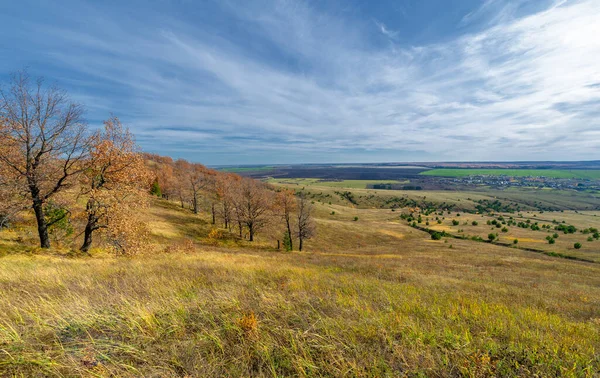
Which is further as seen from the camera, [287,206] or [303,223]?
[287,206]

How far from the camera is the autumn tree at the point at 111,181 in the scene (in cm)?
1697

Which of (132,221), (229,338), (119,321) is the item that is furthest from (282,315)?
(132,221)

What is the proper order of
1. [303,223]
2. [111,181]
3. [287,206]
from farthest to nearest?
[287,206], [303,223], [111,181]

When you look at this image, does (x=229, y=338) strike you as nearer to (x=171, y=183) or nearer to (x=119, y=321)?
(x=119, y=321)

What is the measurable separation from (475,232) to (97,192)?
84.7m

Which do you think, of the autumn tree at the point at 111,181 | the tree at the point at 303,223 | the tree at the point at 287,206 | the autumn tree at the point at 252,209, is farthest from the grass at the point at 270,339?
the autumn tree at the point at 252,209

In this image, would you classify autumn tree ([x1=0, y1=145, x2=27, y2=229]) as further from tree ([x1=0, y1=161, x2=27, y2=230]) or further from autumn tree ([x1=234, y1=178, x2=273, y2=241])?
autumn tree ([x1=234, y1=178, x2=273, y2=241])

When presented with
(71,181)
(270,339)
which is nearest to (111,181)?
(71,181)

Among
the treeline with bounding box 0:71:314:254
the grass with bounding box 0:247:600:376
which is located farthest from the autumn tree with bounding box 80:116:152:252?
the grass with bounding box 0:247:600:376

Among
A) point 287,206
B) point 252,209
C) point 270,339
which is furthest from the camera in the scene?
point 252,209

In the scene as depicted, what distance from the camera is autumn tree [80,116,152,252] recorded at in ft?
55.7

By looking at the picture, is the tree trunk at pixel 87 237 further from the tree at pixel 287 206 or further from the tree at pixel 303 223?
the tree at pixel 303 223

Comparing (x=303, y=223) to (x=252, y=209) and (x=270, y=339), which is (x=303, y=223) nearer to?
(x=252, y=209)

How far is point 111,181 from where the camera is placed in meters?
18.2
